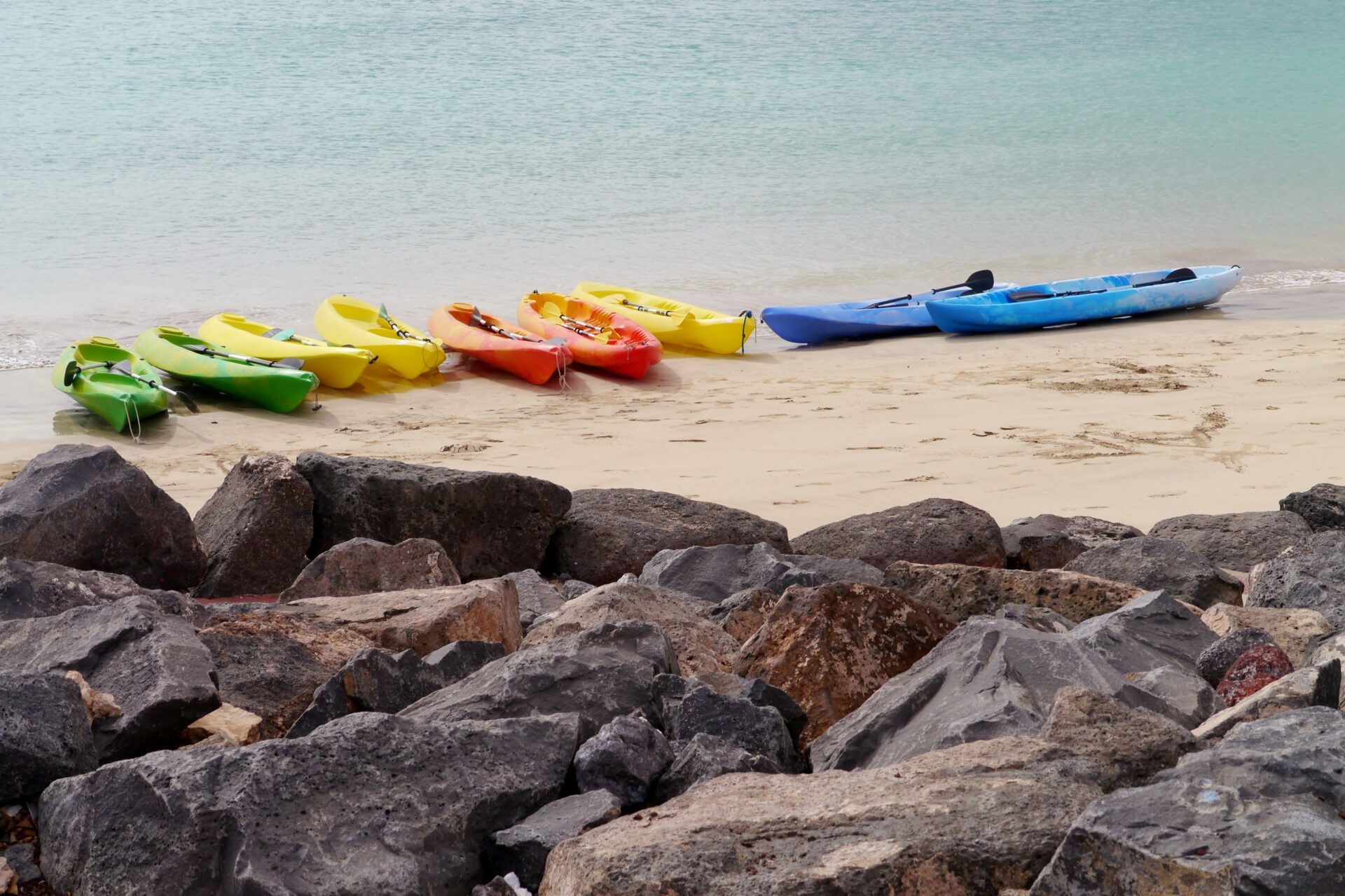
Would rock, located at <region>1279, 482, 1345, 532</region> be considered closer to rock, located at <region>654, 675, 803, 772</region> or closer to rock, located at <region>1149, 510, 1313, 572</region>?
rock, located at <region>1149, 510, 1313, 572</region>

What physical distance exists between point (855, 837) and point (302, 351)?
9118mm

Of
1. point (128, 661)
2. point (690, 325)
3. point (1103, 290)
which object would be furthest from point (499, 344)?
point (128, 661)

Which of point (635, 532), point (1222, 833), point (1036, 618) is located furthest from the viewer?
point (635, 532)

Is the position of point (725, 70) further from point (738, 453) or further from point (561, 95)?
point (738, 453)

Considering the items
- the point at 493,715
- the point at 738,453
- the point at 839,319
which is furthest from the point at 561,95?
the point at 493,715

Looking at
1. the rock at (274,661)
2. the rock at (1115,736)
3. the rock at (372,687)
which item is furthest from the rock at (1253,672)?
the rock at (274,661)

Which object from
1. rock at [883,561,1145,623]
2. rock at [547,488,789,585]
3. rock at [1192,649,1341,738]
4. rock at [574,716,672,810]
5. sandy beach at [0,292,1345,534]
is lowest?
sandy beach at [0,292,1345,534]

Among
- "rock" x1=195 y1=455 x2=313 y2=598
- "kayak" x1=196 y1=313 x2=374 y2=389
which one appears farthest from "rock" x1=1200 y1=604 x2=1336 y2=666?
"kayak" x1=196 y1=313 x2=374 y2=389

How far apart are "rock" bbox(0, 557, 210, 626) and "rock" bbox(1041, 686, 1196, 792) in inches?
93.2

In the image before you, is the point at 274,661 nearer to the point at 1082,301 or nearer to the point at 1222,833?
the point at 1222,833

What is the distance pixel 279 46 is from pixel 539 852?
113 ft

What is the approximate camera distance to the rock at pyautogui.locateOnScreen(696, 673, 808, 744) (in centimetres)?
284

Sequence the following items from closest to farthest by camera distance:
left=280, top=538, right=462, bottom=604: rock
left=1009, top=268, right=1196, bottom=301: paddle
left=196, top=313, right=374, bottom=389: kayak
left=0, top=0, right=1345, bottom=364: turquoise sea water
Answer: left=280, top=538, right=462, bottom=604: rock < left=196, top=313, right=374, bottom=389: kayak < left=1009, top=268, right=1196, bottom=301: paddle < left=0, top=0, right=1345, bottom=364: turquoise sea water

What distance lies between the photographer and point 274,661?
10.3ft
